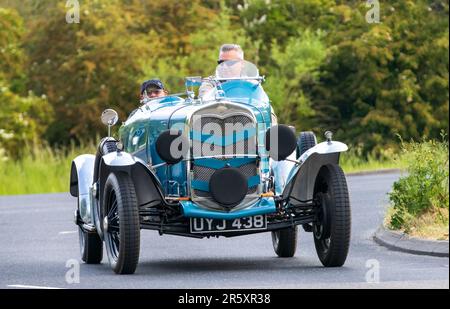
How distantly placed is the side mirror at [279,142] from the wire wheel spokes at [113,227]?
1548 mm

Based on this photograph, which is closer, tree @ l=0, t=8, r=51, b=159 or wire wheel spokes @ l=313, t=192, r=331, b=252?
wire wheel spokes @ l=313, t=192, r=331, b=252

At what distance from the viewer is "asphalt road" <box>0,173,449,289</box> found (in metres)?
13.4

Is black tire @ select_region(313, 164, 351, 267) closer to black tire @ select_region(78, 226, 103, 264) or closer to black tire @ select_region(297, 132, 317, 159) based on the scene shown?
black tire @ select_region(297, 132, 317, 159)

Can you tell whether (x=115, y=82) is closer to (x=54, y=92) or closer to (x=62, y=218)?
(x=54, y=92)

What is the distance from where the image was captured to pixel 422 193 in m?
17.5

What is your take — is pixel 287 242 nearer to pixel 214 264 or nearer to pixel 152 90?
pixel 214 264

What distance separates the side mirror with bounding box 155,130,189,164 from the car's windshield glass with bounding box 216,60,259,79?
136 centimetres

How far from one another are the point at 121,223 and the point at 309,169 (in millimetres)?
2066

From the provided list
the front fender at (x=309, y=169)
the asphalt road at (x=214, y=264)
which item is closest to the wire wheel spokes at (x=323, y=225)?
the front fender at (x=309, y=169)

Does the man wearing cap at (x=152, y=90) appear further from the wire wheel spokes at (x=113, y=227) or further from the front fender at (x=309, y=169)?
the front fender at (x=309, y=169)

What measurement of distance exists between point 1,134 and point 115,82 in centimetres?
417

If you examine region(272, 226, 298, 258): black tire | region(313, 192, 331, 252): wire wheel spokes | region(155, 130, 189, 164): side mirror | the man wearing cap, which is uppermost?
the man wearing cap

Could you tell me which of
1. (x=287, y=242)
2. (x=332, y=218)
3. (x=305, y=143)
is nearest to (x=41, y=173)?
(x=287, y=242)

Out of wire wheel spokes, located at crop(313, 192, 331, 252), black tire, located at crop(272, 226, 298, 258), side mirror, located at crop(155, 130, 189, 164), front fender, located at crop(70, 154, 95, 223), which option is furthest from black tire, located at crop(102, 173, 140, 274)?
black tire, located at crop(272, 226, 298, 258)
